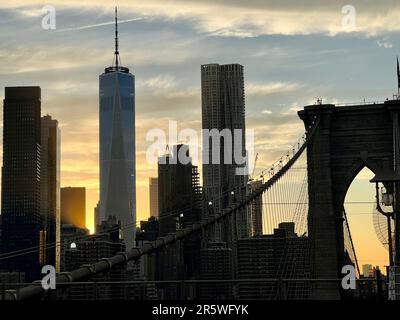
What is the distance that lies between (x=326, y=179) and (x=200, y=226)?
9997 millimetres

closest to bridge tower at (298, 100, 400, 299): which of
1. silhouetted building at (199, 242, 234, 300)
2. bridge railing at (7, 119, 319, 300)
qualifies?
bridge railing at (7, 119, 319, 300)

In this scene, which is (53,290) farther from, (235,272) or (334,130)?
(235,272)

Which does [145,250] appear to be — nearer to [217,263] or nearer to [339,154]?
[339,154]

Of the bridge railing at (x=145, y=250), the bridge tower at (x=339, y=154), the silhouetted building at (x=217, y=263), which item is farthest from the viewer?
the silhouetted building at (x=217, y=263)

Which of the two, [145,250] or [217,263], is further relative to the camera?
[217,263]

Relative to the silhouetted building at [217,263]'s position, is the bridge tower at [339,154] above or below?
above

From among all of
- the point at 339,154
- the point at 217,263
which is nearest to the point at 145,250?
the point at 339,154

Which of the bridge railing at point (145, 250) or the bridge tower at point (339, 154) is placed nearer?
the bridge railing at point (145, 250)

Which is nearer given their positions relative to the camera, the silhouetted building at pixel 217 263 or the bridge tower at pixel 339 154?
the bridge tower at pixel 339 154

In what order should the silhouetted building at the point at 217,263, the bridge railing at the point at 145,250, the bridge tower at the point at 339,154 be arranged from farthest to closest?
1. the silhouetted building at the point at 217,263
2. the bridge tower at the point at 339,154
3. the bridge railing at the point at 145,250

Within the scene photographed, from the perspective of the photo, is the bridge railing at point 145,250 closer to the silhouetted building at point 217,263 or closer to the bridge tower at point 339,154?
the bridge tower at point 339,154

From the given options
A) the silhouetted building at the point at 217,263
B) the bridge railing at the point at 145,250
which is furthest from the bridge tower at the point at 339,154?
the silhouetted building at the point at 217,263

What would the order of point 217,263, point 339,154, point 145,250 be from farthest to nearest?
point 217,263 → point 339,154 → point 145,250
